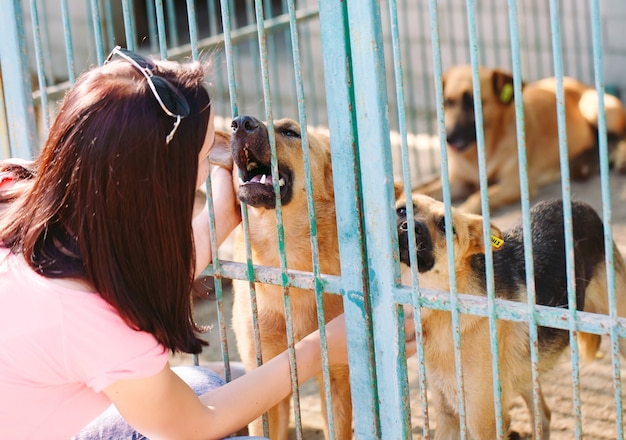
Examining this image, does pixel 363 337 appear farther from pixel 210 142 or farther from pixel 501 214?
pixel 501 214

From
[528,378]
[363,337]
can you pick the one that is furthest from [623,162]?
[363,337]

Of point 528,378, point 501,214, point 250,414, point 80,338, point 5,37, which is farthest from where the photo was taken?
point 501,214

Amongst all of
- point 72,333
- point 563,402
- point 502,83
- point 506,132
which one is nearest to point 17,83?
point 72,333

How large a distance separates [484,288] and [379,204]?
46.5 inches

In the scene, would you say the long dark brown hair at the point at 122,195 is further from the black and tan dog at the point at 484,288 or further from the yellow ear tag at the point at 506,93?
the yellow ear tag at the point at 506,93

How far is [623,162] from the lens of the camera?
6.96 meters

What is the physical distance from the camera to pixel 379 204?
251cm

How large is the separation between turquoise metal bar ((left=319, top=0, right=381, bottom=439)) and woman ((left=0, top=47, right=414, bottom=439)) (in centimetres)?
37

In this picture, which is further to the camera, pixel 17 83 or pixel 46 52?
pixel 46 52

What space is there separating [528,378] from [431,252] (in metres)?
0.77

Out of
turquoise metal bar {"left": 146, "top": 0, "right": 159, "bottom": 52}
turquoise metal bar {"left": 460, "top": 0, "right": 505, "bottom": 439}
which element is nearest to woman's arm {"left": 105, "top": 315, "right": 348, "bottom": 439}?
turquoise metal bar {"left": 460, "top": 0, "right": 505, "bottom": 439}

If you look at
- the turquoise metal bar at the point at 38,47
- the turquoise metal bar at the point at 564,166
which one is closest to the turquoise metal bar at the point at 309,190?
the turquoise metal bar at the point at 564,166

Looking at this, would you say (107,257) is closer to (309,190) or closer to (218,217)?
(309,190)

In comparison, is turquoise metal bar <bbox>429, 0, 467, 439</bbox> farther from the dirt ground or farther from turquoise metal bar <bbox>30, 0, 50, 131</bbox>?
the dirt ground
